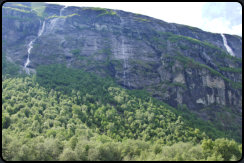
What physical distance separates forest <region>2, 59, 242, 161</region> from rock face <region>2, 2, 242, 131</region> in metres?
5.29

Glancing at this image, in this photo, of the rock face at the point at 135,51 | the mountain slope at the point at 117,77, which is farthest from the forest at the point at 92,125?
the rock face at the point at 135,51

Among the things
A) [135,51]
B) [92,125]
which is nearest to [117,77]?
[135,51]

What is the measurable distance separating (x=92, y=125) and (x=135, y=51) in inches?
1224

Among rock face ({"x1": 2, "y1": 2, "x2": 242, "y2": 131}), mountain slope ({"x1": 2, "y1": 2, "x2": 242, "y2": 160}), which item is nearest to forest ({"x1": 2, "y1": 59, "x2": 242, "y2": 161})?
mountain slope ({"x1": 2, "y1": 2, "x2": 242, "y2": 160})

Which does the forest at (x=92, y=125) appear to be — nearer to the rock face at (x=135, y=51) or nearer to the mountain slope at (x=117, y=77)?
the mountain slope at (x=117, y=77)

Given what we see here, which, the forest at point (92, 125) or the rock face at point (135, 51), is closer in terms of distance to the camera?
the forest at point (92, 125)

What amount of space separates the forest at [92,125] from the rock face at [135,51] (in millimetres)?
5293

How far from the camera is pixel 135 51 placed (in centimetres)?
5175

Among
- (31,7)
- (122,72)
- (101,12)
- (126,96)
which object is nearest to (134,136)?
(126,96)

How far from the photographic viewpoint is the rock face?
131ft

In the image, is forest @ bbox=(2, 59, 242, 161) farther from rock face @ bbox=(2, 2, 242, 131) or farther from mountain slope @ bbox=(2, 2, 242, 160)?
rock face @ bbox=(2, 2, 242, 131)

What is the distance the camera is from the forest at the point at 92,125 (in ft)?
51.1

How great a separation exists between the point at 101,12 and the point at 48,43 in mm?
24540

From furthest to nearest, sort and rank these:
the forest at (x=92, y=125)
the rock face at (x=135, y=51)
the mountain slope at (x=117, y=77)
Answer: the rock face at (x=135, y=51) → the mountain slope at (x=117, y=77) → the forest at (x=92, y=125)
